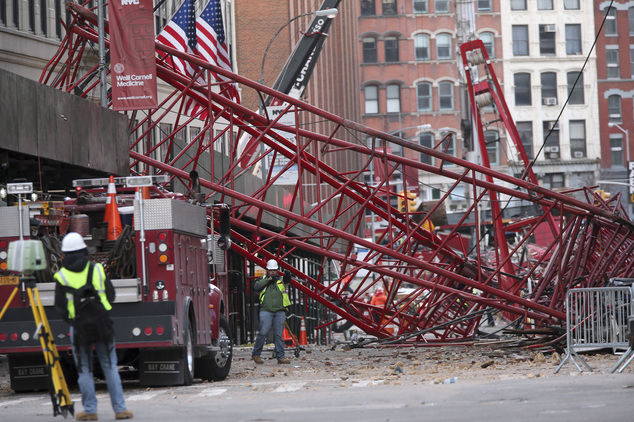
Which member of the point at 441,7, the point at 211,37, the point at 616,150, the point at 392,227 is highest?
the point at 441,7

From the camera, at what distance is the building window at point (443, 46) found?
102 m

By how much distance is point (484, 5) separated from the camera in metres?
99.2

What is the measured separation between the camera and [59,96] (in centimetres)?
1988

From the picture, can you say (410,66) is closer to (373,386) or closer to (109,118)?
(109,118)

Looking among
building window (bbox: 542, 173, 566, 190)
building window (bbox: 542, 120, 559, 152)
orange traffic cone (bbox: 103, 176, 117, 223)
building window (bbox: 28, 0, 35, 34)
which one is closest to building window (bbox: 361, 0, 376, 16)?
building window (bbox: 542, 120, 559, 152)

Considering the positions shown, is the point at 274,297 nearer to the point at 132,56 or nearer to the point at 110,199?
the point at 132,56

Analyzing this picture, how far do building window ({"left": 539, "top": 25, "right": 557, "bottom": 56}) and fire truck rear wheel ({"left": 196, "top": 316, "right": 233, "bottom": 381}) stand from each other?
279ft

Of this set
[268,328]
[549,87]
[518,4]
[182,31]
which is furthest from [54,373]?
[518,4]

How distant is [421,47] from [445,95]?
4.75m

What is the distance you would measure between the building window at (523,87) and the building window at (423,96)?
7.50 m

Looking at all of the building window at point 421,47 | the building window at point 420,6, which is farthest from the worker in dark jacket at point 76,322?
the building window at point 420,6

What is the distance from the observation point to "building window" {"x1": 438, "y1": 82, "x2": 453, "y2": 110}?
101 meters

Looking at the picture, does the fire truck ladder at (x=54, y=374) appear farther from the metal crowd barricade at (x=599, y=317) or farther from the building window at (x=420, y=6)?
the building window at (x=420, y=6)

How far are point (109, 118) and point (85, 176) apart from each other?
1.34 m
